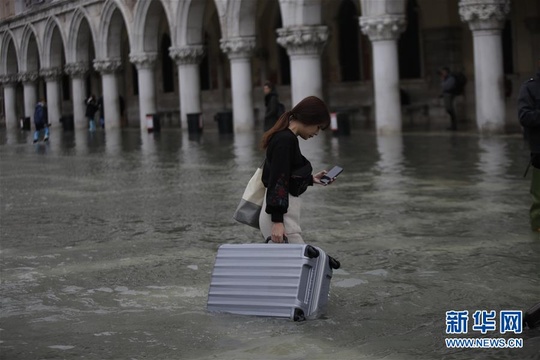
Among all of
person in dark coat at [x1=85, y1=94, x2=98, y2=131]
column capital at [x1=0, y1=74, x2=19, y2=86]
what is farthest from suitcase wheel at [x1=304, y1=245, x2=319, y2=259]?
column capital at [x1=0, y1=74, x2=19, y2=86]

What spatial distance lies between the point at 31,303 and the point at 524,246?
13.1 ft

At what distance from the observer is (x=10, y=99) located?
5419cm

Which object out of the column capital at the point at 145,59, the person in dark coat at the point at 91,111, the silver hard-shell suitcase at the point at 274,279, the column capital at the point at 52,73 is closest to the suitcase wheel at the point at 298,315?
the silver hard-shell suitcase at the point at 274,279

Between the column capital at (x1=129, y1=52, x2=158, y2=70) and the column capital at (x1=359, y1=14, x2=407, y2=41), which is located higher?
the column capital at (x1=129, y1=52, x2=158, y2=70)

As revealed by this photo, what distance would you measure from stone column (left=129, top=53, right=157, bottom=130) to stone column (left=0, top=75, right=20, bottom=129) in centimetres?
1807

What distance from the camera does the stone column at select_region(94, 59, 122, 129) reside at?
132 ft

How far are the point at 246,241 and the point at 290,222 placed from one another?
3.12 m

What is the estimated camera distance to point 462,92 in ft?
98.0

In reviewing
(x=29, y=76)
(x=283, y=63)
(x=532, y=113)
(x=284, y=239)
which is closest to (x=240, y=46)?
(x=283, y=63)

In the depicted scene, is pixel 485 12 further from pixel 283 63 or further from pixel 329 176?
pixel 329 176

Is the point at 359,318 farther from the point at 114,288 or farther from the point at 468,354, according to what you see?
the point at 114,288

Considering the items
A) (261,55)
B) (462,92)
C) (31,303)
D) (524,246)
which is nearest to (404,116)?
(462,92)

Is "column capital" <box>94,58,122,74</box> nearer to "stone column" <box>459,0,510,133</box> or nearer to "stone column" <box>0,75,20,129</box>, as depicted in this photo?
"stone column" <box>0,75,20,129</box>

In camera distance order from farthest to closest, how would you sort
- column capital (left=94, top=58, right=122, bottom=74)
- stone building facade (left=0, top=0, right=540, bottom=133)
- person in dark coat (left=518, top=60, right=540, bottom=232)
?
column capital (left=94, top=58, right=122, bottom=74)
stone building facade (left=0, top=0, right=540, bottom=133)
person in dark coat (left=518, top=60, right=540, bottom=232)
